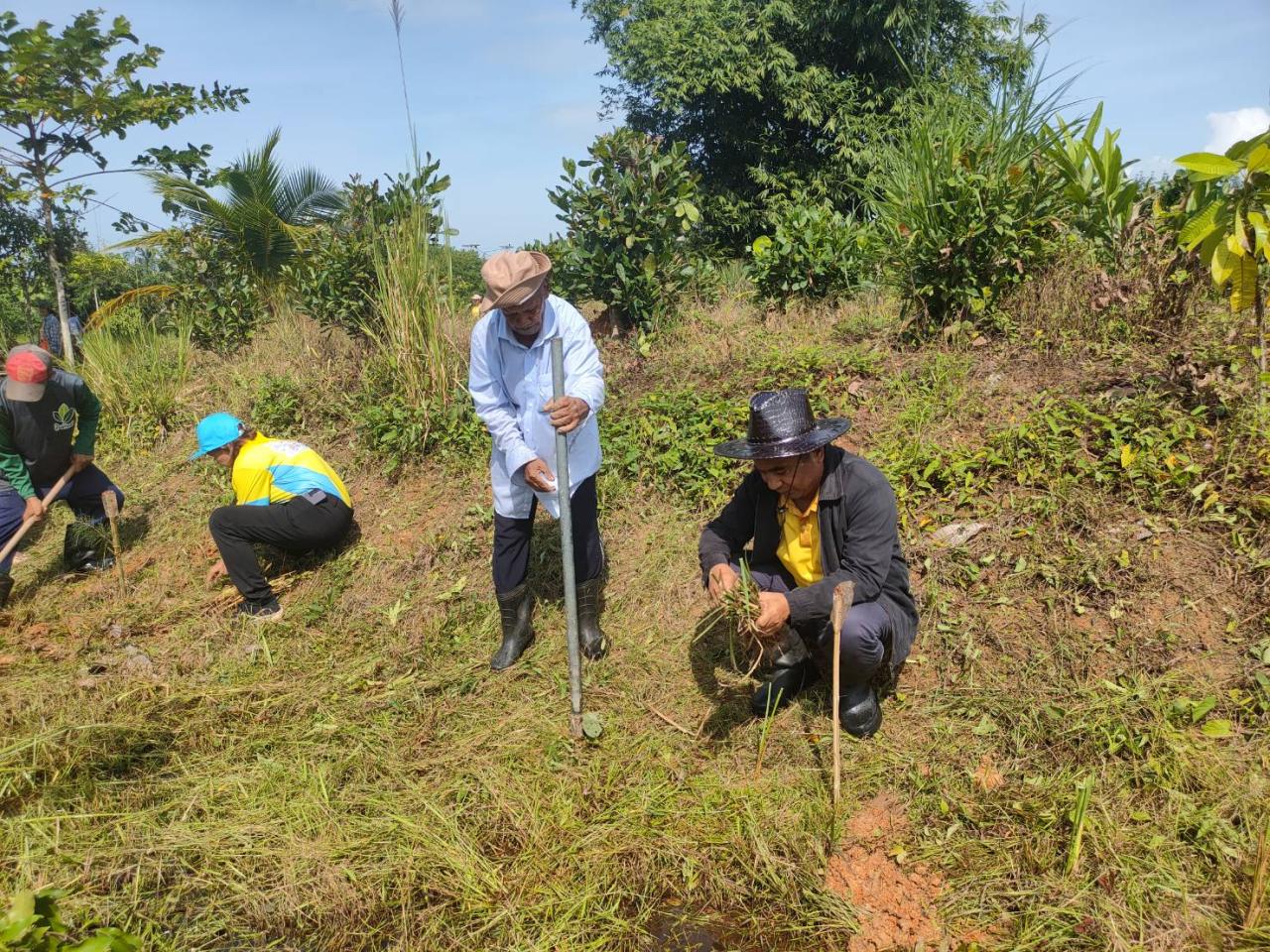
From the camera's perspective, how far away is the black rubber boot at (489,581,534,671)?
3607 mm

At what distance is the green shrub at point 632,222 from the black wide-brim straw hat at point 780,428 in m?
3.72

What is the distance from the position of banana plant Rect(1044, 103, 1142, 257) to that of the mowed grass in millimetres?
1117

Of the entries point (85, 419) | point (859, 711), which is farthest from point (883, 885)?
point (85, 419)

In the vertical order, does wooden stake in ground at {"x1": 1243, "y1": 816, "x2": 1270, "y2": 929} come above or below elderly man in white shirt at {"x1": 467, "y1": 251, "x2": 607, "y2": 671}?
below

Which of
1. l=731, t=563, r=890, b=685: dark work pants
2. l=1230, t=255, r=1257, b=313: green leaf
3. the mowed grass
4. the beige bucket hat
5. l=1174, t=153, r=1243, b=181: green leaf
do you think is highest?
l=1174, t=153, r=1243, b=181: green leaf

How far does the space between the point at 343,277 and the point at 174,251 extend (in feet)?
14.7

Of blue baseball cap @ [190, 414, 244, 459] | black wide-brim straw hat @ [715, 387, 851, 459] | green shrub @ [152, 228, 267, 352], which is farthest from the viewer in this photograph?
green shrub @ [152, 228, 267, 352]

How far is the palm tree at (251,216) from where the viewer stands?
31.1ft

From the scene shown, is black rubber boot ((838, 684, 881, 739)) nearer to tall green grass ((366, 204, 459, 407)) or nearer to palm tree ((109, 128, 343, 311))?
tall green grass ((366, 204, 459, 407))

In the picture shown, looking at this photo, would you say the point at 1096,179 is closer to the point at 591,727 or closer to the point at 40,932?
the point at 591,727

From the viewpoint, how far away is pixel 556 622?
3.91m

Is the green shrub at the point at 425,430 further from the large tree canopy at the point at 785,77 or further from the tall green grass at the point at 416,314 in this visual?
the large tree canopy at the point at 785,77

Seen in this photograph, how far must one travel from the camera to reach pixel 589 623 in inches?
143

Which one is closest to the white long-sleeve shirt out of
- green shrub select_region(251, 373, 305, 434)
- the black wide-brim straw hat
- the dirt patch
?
the black wide-brim straw hat
